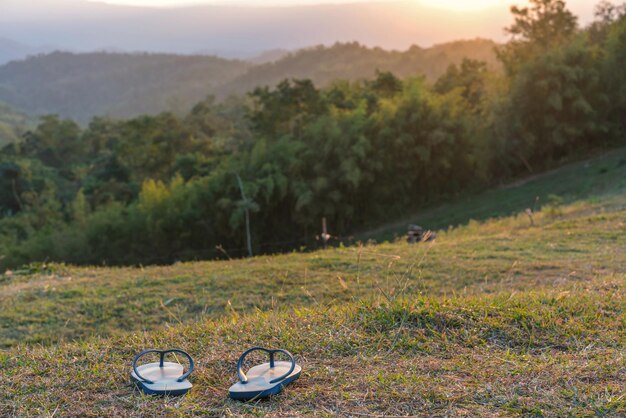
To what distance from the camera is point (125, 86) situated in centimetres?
11156

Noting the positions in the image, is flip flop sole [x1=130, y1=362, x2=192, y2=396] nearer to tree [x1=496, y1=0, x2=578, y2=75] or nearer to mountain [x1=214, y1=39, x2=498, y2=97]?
tree [x1=496, y1=0, x2=578, y2=75]

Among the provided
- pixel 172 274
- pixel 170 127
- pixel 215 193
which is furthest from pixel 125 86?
pixel 172 274

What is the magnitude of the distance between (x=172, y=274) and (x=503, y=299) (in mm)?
4791

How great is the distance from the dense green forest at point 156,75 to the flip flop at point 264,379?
241ft

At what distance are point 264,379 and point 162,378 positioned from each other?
0.41m

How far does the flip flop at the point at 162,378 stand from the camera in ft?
6.88

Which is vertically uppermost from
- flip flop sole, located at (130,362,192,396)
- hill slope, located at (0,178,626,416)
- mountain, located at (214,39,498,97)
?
mountain, located at (214,39,498,97)

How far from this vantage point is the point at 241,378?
6.91 ft

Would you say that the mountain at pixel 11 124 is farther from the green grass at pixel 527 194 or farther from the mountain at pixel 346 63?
the green grass at pixel 527 194

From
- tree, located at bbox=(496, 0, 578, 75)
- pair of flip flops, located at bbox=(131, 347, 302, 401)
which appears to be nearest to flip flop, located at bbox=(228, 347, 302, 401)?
pair of flip flops, located at bbox=(131, 347, 302, 401)

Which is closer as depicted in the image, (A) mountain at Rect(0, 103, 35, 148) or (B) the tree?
(B) the tree

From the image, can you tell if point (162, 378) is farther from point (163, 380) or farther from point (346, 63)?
point (346, 63)

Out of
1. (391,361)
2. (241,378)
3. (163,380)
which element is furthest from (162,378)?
(391,361)

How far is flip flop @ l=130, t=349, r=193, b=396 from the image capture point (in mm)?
2097
